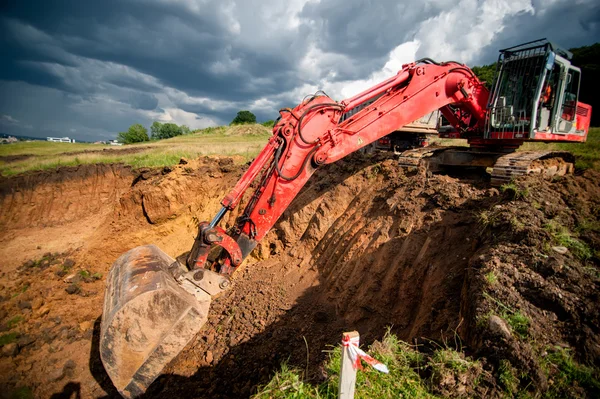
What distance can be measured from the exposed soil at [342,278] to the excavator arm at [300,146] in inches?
57.5

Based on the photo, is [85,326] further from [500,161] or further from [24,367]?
[500,161]

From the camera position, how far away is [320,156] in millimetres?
4285

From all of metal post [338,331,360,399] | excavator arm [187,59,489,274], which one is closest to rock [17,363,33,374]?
excavator arm [187,59,489,274]

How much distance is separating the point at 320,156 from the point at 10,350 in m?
6.05

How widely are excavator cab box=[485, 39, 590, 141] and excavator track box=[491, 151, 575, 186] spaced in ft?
1.25

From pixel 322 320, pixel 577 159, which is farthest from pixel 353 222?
pixel 577 159

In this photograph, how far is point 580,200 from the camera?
13.5ft

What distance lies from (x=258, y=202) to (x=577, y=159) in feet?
27.7

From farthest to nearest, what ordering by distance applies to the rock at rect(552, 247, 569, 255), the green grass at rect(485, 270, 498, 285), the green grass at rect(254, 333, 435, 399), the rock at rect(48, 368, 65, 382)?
the rock at rect(48, 368, 65, 382)
the rock at rect(552, 247, 569, 255)
the green grass at rect(485, 270, 498, 285)
the green grass at rect(254, 333, 435, 399)

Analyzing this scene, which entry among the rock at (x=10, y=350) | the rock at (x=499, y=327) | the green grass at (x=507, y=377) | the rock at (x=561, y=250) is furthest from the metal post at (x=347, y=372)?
the rock at (x=10, y=350)

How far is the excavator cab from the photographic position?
18.1 ft

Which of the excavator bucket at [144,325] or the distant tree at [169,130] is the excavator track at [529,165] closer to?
the excavator bucket at [144,325]

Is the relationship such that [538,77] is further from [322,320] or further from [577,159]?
[322,320]

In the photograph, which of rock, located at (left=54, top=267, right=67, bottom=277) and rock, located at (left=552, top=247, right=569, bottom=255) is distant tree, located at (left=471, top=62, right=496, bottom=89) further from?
rock, located at (left=54, top=267, right=67, bottom=277)
